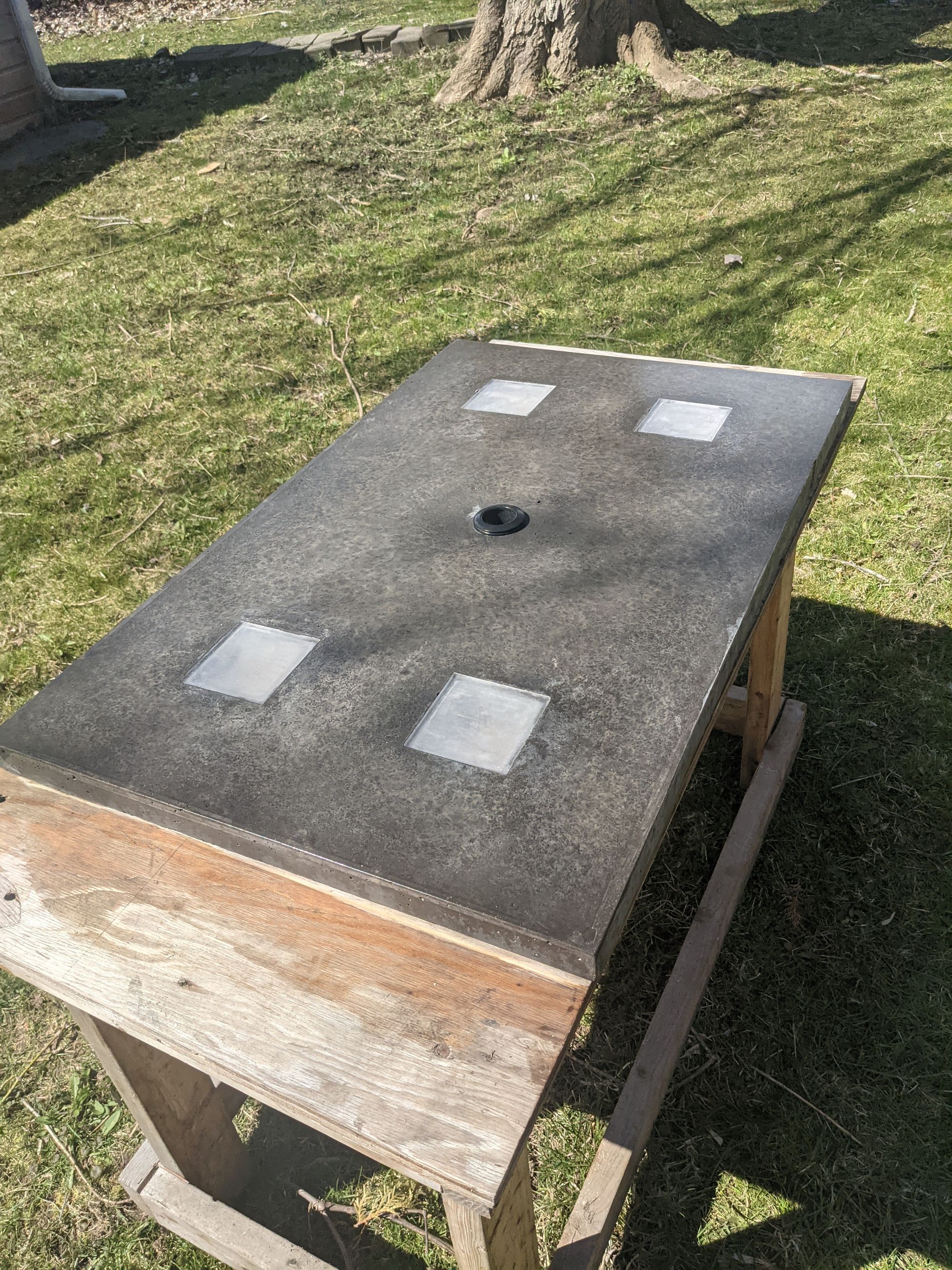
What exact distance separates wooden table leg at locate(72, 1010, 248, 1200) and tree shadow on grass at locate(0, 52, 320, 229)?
756cm

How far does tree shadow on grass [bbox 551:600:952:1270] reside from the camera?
193 centimetres

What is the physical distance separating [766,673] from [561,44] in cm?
725

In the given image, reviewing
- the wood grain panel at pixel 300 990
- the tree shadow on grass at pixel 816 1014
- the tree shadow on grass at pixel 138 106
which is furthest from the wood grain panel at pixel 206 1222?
the tree shadow on grass at pixel 138 106

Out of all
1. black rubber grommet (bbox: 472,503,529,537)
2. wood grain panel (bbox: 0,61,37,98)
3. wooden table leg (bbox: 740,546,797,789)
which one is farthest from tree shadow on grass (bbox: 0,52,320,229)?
wooden table leg (bbox: 740,546,797,789)

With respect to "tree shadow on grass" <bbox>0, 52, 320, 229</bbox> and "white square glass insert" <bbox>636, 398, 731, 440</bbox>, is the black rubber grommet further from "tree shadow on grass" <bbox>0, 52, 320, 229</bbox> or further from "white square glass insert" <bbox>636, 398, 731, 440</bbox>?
"tree shadow on grass" <bbox>0, 52, 320, 229</bbox>

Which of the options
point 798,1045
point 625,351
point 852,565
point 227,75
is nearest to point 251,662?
point 798,1045

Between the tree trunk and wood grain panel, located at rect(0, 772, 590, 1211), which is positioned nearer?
wood grain panel, located at rect(0, 772, 590, 1211)

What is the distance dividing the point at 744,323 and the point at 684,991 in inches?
153

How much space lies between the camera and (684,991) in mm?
2059

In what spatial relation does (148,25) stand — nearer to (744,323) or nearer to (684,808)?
(744,323)

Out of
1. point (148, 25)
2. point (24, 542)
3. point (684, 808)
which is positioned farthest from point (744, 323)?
point (148, 25)

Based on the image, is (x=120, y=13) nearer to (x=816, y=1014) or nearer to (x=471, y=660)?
(x=471, y=660)

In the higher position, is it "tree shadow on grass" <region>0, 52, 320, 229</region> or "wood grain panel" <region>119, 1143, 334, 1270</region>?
"tree shadow on grass" <region>0, 52, 320, 229</region>

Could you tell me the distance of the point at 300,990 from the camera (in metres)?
1.20
